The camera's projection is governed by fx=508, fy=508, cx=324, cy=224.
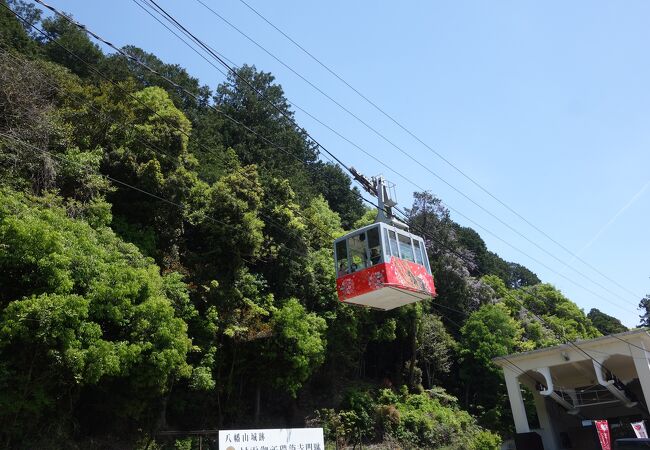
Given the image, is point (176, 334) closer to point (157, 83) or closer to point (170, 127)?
point (170, 127)

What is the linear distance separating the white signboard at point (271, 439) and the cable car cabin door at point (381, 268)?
503 cm

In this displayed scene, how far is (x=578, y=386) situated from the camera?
27953mm

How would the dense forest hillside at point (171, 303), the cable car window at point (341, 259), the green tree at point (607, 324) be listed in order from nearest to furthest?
the dense forest hillside at point (171, 303) < the cable car window at point (341, 259) < the green tree at point (607, 324)

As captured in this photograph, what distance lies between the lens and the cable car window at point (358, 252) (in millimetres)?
15793

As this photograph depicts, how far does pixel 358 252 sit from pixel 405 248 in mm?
1498

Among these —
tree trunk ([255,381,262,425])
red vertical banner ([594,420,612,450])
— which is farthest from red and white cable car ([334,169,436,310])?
red vertical banner ([594,420,612,450])

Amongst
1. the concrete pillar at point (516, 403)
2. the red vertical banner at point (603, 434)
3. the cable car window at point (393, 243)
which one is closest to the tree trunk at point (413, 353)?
the concrete pillar at point (516, 403)

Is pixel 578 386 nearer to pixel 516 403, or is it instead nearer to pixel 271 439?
pixel 516 403

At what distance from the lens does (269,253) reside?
76.8 feet

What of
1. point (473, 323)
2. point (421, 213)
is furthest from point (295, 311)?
point (421, 213)

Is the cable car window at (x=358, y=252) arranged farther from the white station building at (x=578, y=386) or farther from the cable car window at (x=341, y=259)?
the white station building at (x=578, y=386)

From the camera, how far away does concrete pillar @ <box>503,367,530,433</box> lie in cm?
2330

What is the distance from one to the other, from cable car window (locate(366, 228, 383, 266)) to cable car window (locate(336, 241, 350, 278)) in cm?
97

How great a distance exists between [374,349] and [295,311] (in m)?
11.8
